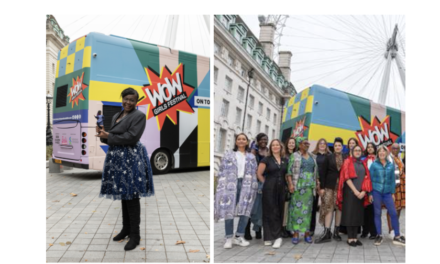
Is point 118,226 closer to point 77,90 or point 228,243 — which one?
point 228,243

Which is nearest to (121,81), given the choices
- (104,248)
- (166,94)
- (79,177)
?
(166,94)

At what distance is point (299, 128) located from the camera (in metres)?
7.75

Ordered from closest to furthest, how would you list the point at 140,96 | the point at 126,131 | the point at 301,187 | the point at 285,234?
the point at 126,131
the point at 301,187
the point at 285,234
the point at 140,96

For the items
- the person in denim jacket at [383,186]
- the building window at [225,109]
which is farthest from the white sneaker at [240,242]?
the person in denim jacket at [383,186]

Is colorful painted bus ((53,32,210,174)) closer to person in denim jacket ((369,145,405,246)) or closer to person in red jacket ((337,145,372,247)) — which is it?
person in red jacket ((337,145,372,247))

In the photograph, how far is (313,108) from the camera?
7746mm

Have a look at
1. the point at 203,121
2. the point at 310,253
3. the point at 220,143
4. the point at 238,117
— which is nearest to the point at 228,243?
the point at 310,253

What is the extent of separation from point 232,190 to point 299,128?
141 inches

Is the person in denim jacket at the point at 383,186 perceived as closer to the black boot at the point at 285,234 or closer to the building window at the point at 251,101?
the black boot at the point at 285,234

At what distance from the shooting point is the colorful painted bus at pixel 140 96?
788cm

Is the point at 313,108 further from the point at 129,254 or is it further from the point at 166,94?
the point at 129,254

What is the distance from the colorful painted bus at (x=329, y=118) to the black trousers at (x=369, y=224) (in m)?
2.38
